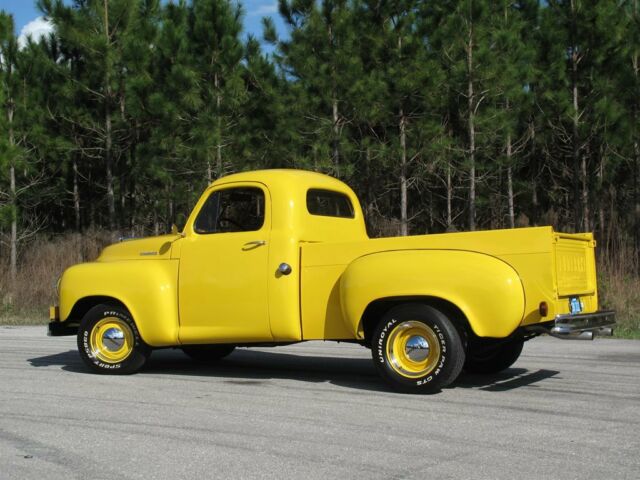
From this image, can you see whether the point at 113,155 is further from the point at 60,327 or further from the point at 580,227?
the point at 60,327

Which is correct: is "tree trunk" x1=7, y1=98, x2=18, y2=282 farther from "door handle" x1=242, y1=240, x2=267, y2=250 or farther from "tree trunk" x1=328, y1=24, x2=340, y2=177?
"door handle" x1=242, y1=240, x2=267, y2=250

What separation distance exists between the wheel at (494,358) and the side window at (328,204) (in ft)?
6.81

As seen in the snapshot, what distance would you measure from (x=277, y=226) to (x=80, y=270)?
252 cm

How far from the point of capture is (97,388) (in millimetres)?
8352

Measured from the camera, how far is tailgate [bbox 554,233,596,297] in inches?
289

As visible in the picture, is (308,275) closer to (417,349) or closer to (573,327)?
(417,349)

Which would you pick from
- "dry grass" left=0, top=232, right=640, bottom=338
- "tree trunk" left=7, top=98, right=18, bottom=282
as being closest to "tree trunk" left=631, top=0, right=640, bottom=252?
"dry grass" left=0, top=232, right=640, bottom=338

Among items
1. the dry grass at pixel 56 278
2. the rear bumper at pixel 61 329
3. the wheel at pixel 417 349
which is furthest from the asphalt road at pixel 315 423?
the dry grass at pixel 56 278

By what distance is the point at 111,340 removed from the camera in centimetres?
931

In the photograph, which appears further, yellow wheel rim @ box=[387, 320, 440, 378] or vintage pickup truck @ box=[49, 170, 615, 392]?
yellow wheel rim @ box=[387, 320, 440, 378]

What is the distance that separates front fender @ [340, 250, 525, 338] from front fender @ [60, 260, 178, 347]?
2.06 meters

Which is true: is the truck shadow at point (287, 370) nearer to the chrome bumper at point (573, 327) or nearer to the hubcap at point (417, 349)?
the hubcap at point (417, 349)

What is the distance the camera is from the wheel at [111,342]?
917 cm

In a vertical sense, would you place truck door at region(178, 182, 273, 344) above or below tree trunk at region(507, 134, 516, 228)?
below
